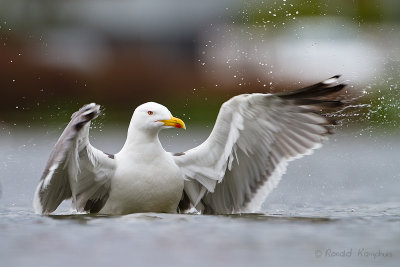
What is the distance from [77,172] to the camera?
7289 millimetres

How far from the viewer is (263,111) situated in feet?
24.7

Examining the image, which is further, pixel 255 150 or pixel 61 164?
pixel 255 150

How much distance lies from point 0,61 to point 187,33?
5.50 metres

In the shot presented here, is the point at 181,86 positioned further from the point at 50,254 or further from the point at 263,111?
the point at 50,254

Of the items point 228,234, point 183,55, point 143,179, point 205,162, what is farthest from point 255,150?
point 183,55

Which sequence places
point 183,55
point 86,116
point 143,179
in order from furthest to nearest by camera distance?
point 183,55
point 143,179
point 86,116

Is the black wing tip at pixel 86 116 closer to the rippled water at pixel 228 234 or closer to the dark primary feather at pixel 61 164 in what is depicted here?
the dark primary feather at pixel 61 164

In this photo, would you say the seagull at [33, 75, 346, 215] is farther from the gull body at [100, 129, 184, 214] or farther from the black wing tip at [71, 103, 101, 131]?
the black wing tip at [71, 103, 101, 131]

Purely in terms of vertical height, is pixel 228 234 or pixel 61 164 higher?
pixel 61 164

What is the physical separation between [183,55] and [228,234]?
15.5 meters

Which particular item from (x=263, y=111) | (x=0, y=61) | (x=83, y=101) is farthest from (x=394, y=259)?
(x=0, y=61)

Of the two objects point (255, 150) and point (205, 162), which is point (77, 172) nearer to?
point (205, 162)

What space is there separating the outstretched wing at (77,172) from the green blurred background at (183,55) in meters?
8.65

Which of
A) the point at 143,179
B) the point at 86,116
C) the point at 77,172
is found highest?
the point at 86,116
